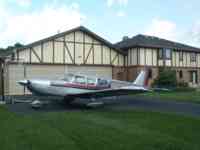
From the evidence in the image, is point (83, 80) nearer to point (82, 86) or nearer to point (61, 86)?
point (82, 86)

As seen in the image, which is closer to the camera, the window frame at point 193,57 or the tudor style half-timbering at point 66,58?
the tudor style half-timbering at point 66,58

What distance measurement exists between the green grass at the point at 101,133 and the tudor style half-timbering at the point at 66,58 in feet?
40.3

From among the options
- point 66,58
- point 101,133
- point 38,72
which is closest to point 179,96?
point 66,58

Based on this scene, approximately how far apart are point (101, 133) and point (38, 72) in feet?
54.3

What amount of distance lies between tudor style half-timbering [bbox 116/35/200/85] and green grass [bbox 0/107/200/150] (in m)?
17.2

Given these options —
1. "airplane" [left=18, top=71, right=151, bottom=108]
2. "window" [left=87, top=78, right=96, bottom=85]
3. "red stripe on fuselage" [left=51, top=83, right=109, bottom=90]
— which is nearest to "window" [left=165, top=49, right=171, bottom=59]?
"airplane" [left=18, top=71, right=151, bottom=108]

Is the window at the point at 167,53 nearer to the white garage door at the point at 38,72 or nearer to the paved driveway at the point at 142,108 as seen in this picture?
the white garage door at the point at 38,72

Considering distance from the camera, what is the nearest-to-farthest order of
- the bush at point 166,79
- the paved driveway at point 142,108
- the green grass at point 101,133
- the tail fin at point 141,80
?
the green grass at point 101,133 → the paved driveway at point 142,108 → the tail fin at point 141,80 → the bush at point 166,79

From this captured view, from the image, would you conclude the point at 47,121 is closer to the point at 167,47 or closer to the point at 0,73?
the point at 0,73

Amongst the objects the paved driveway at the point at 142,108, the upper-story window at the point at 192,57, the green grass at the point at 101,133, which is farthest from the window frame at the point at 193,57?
the green grass at the point at 101,133

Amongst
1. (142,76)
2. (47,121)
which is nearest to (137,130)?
(47,121)

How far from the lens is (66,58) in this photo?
2470 centimetres

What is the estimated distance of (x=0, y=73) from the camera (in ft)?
75.2

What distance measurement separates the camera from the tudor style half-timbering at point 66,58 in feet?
74.3
